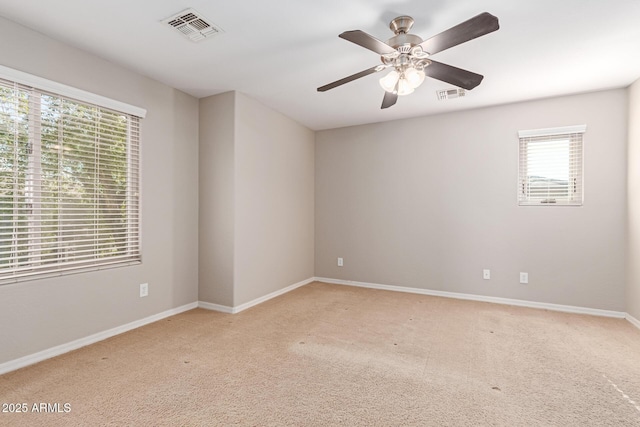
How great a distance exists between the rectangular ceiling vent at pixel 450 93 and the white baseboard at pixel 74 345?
3955mm

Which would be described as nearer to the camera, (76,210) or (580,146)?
(76,210)

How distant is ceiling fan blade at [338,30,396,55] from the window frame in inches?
93.6

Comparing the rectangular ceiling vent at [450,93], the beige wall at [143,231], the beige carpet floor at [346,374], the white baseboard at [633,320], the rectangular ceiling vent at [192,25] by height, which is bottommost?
the beige carpet floor at [346,374]

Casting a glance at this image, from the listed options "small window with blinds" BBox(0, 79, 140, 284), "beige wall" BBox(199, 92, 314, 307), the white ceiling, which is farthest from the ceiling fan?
"small window with blinds" BBox(0, 79, 140, 284)

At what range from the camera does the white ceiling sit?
6.93 ft

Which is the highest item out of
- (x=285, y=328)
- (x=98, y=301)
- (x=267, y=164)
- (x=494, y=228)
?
(x=267, y=164)

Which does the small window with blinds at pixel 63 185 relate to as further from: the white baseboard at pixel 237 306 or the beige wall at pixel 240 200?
the white baseboard at pixel 237 306

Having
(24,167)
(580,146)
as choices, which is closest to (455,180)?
(580,146)

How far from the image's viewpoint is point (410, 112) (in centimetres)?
429

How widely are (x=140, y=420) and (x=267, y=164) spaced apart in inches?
122

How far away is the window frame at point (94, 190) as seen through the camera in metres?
2.36

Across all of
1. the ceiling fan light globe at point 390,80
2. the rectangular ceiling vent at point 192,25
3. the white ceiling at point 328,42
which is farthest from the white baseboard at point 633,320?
the rectangular ceiling vent at point 192,25

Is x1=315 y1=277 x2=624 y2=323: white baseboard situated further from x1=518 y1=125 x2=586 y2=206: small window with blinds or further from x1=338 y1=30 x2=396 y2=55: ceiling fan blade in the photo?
x1=338 y1=30 x2=396 y2=55: ceiling fan blade

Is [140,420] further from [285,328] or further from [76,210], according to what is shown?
[76,210]
